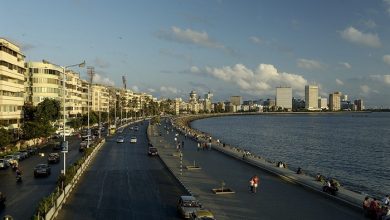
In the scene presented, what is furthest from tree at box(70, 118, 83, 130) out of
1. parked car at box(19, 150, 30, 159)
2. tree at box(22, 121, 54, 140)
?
parked car at box(19, 150, 30, 159)

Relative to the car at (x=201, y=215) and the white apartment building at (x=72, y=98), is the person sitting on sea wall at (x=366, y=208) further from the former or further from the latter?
the white apartment building at (x=72, y=98)

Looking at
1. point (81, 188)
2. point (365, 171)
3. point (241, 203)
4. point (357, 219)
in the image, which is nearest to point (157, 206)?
point (241, 203)

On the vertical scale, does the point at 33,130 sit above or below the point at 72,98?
below

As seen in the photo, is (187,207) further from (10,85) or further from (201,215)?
(10,85)

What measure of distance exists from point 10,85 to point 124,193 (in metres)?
54.5

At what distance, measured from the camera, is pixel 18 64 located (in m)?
89.8

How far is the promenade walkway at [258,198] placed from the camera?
3059 centimetres

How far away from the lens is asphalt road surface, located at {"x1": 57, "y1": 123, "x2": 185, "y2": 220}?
100 feet

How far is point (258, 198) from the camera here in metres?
35.8

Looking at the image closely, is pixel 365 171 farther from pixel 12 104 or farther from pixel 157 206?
pixel 12 104

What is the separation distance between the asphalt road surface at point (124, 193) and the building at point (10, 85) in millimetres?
30352

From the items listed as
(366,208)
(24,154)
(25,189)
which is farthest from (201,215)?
(24,154)

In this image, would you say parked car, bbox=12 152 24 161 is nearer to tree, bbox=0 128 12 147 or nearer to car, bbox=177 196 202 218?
tree, bbox=0 128 12 147

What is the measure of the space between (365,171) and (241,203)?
154ft
